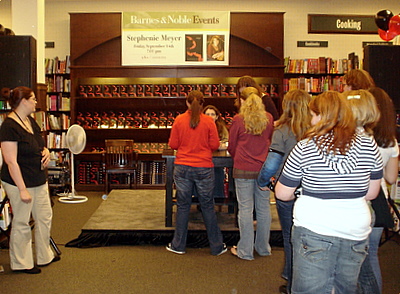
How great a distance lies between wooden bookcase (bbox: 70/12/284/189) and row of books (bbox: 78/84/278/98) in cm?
10

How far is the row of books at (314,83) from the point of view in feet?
27.0

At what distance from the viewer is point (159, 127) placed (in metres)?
8.35

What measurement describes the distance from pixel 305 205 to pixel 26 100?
2.67 meters

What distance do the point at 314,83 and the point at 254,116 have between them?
459 centimetres

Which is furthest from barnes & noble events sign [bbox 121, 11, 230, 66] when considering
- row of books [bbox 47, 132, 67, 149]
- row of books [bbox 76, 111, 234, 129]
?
row of books [bbox 47, 132, 67, 149]

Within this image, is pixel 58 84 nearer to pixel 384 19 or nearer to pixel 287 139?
pixel 384 19

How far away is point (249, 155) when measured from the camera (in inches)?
164

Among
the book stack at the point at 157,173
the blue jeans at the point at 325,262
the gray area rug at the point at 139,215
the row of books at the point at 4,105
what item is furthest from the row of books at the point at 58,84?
the blue jeans at the point at 325,262

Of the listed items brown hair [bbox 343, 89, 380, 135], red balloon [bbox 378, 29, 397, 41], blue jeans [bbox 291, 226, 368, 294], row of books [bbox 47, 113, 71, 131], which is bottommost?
blue jeans [bbox 291, 226, 368, 294]

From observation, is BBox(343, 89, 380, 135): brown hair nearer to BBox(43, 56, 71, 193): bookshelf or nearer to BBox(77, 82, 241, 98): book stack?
BBox(77, 82, 241, 98): book stack

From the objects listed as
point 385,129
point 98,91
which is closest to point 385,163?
point 385,129

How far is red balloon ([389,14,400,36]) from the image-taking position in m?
5.39

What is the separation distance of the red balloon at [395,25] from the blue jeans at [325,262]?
4.04 metres

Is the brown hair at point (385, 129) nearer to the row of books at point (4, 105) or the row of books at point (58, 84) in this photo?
the row of books at point (4, 105)
